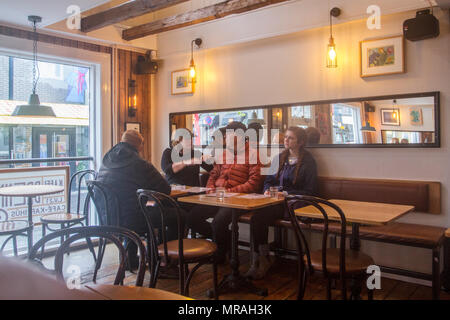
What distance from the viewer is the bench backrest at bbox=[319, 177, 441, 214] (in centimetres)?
337

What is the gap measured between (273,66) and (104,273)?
282 cm

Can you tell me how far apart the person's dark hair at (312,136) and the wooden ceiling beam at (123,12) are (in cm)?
184

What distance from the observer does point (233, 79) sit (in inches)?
186

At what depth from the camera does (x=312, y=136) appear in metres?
4.04

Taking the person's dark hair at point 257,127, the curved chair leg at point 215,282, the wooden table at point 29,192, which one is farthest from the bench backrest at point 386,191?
the wooden table at point 29,192

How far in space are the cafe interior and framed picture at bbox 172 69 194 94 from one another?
2 cm

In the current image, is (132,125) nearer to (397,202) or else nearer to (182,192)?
(182,192)

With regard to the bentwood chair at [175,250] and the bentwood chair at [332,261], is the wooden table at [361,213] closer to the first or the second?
the bentwood chair at [332,261]

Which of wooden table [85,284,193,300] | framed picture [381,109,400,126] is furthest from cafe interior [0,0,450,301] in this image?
wooden table [85,284,193,300]

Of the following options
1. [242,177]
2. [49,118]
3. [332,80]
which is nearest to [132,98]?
[49,118]

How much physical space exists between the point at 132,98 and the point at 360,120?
306cm

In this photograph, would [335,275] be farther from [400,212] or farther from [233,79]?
[233,79]

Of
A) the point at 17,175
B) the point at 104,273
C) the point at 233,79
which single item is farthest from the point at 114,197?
the point at 233,79

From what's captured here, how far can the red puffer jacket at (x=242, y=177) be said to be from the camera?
13.0 feet
